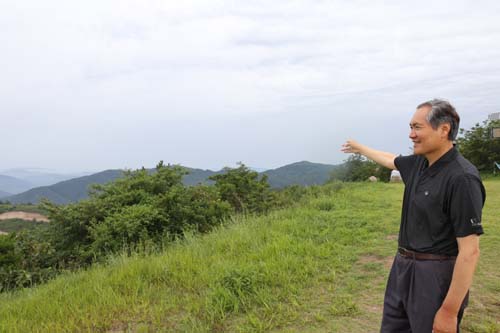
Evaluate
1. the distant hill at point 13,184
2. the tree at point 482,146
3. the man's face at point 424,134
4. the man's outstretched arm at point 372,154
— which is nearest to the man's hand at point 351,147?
the man's outstretched arm at point 372,154

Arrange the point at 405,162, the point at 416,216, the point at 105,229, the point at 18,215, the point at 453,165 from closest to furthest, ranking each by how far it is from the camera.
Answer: the point at 453,165, the point at 416,216, the point at 405,162, the point at 105,229, the point at 18,215

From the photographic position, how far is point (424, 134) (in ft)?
6.18

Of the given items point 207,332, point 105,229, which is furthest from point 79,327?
point 105,229

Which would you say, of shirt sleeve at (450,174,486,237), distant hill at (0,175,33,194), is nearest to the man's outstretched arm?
shirt sleeve at (450,174,486,237)

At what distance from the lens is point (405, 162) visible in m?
2.28

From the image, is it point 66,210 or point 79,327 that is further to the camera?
point 66,210

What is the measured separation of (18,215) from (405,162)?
3277 centimetres

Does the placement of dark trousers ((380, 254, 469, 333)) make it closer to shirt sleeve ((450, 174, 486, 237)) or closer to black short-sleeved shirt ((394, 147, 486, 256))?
black short-sleeved shirt ((394, 147, 486, 256))

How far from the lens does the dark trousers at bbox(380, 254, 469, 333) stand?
1908 mm

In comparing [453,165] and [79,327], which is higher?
[453,165]

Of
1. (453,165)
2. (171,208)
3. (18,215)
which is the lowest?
(18,215)

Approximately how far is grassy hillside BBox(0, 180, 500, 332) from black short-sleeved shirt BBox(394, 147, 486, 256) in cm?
134

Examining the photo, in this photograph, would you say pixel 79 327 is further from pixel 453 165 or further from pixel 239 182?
pixel 239 182

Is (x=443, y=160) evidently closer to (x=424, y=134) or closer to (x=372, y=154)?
(x=424, y=134)
